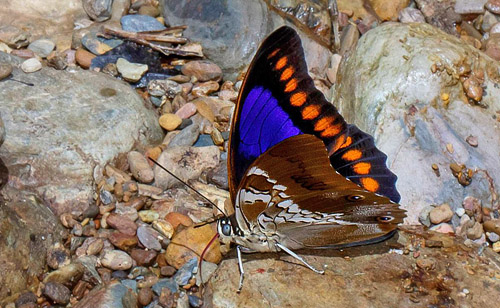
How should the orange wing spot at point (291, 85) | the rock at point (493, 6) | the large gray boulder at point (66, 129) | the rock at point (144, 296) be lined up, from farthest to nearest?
the rock at point (493, 6) < the large gray boulder at point (66, 129) < the rock at point (144, 296) < the orange wing spot at point (291, 85)

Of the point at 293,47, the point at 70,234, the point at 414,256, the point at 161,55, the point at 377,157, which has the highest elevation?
the point at 293,47

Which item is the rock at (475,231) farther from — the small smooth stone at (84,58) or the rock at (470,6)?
the small smooth stone at (84,58)

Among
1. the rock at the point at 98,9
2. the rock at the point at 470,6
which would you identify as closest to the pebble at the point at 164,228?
the rock at the point at 98,9

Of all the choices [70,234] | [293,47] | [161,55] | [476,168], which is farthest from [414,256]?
[161,55]

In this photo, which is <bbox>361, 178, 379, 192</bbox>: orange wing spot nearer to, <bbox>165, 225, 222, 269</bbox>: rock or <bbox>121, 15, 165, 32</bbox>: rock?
<bbox>165, 225, 222, 269</bbox>: rock

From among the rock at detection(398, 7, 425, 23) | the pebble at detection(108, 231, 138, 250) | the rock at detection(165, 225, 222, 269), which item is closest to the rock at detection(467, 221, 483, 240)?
the rock at detection(165, 225, 222, 269)

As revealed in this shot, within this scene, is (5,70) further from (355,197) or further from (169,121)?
(355,197)

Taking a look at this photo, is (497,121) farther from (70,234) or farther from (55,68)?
(55,68)
